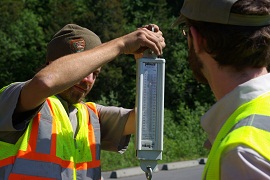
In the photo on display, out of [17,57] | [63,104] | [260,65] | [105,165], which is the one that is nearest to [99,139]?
[63,104]

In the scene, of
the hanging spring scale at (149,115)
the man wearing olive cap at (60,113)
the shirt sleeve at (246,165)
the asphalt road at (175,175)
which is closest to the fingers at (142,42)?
the man wearing olive cap at (60,113)

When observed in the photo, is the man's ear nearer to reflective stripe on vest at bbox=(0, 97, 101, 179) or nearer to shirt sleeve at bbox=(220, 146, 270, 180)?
shirt sleeve at bbox=(220, 146, 270, 180)

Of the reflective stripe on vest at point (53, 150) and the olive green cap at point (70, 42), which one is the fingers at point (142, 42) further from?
the reflective stripe on vest at point (53, 150)

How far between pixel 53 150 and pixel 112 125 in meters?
0.59

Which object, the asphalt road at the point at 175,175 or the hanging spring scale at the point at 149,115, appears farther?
the asphalt road at the point at 175,175

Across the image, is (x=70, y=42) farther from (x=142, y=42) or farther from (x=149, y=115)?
(x=149, y=115)

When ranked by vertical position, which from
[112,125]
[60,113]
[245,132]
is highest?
[245,132]

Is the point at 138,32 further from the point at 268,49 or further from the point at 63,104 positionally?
the point at 268,49

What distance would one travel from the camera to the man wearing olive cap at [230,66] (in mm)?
2275

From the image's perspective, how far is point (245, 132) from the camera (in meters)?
2.24

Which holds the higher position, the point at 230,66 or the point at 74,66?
the point at 230,66

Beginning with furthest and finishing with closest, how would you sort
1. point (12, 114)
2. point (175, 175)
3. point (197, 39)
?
point (175, 175) → point (12, 114) → point (197, 39)

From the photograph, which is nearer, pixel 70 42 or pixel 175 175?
pixel 70 42

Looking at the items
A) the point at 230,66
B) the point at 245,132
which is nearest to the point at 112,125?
the point at 230,66
